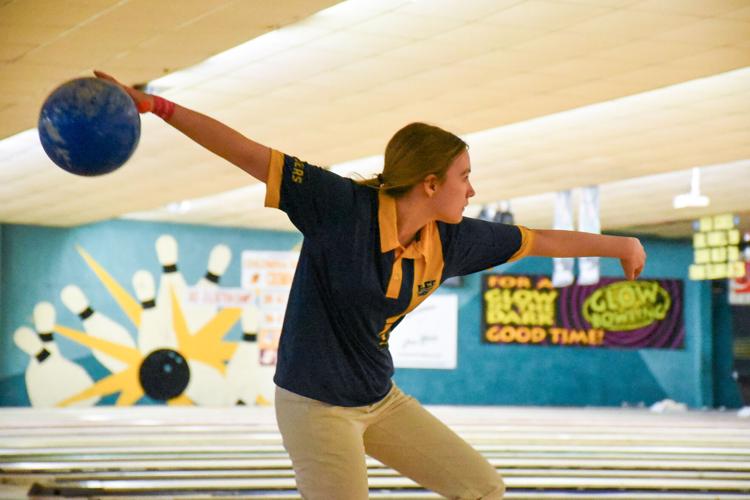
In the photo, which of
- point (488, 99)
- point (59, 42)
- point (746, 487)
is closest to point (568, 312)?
point (488, 99)

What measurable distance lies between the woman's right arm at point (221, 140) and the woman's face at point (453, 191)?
1.30 ft

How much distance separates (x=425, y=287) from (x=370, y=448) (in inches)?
16.1

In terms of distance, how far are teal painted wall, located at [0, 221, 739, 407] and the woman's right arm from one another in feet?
42.4

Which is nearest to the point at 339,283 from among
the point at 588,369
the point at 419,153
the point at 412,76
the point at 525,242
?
the point at 419,153

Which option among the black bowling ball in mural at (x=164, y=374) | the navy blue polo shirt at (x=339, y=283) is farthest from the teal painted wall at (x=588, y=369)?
the navy blue polo shirt at (x=339, y=283)

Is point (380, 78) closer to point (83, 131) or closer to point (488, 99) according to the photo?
point (488, 99)

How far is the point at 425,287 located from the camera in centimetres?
253

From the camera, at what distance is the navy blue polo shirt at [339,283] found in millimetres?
2305

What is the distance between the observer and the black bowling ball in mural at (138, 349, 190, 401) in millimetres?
14773

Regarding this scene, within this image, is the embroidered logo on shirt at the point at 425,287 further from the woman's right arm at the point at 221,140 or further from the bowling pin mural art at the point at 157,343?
the bowling pin mural art at the point at 157,343

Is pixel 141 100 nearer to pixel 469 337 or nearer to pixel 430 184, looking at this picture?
pixel 430 184

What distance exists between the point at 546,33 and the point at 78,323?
10.1 m

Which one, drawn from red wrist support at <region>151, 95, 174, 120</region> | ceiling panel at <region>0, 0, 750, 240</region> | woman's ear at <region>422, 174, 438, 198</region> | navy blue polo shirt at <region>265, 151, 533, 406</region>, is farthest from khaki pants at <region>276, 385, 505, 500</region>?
ceiling panel at <region>0, 0, 750, 240</region>

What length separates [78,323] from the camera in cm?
1463
